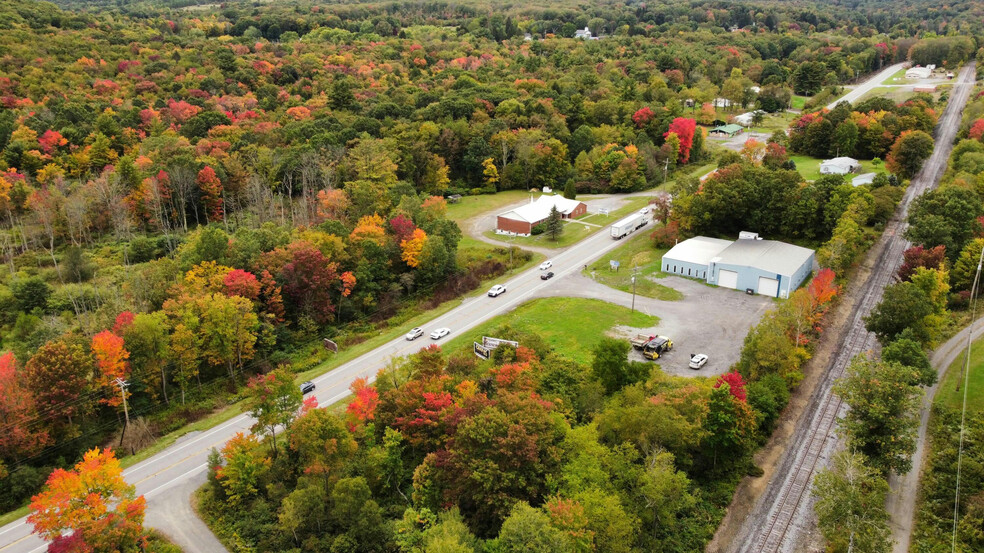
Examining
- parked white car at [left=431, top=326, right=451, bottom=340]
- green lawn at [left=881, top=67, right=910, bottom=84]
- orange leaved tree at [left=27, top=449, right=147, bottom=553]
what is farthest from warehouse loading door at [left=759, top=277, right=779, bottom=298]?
green lawn at [left=881, top=67, right=910, bottom=84]

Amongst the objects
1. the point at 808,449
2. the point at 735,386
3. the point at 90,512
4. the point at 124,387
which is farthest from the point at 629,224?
the point at 90,512

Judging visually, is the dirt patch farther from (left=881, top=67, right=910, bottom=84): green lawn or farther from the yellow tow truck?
(left=881, top=67, right=910, bottom=84): green lawn

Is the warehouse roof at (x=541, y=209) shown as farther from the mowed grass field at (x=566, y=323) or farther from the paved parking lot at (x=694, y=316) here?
the mowed grass field at (x=566, y=323)

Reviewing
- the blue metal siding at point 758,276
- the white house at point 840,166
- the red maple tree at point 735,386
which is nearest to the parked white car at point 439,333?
the red maple tree at point 735,386

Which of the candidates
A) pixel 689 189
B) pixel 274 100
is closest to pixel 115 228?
pixel 274 100

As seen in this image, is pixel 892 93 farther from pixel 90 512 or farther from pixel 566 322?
pixel 90 512

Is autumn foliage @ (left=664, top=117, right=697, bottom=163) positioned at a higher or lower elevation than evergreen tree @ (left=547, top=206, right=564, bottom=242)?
higher
